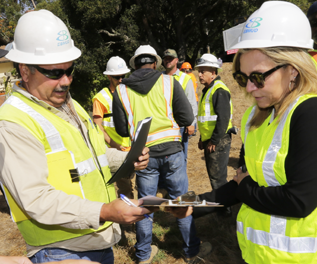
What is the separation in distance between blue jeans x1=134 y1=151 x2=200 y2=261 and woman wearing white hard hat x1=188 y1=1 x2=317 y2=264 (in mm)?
1640

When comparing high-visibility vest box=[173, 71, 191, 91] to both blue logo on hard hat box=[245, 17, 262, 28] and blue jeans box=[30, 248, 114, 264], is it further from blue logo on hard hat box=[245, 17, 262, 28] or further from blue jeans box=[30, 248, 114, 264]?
blue jeans box=[30, 248, 114, 264]

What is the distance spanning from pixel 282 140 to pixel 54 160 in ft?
4.09

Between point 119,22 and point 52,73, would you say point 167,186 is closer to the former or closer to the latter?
point 52,73

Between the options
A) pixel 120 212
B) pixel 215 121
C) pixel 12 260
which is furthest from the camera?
pixel 215 121

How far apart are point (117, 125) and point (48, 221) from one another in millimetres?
2120

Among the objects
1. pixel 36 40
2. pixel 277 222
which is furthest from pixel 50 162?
pixel 277 222

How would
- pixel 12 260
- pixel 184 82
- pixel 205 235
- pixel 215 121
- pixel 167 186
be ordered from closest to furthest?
1. pixel 12 260
2. pixel 167 186
3. pixel 205 235
4. pixel 215 121
5. pixel 184 82

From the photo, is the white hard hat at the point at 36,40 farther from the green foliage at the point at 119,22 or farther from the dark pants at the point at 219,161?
the green foliage at the point at 119,22

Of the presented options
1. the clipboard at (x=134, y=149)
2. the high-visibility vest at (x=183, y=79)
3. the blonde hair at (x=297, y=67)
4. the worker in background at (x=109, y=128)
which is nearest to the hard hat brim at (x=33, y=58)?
the clipboard at (x=134, y=149)

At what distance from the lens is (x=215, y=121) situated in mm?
4133

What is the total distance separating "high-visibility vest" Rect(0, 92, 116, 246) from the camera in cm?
156

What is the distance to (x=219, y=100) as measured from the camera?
4.00 metres

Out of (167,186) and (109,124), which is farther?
(109,124)

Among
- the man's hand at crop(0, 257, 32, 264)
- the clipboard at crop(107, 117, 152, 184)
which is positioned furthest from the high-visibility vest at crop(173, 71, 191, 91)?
the man's hand at crop(0, 257, 32, 264)
